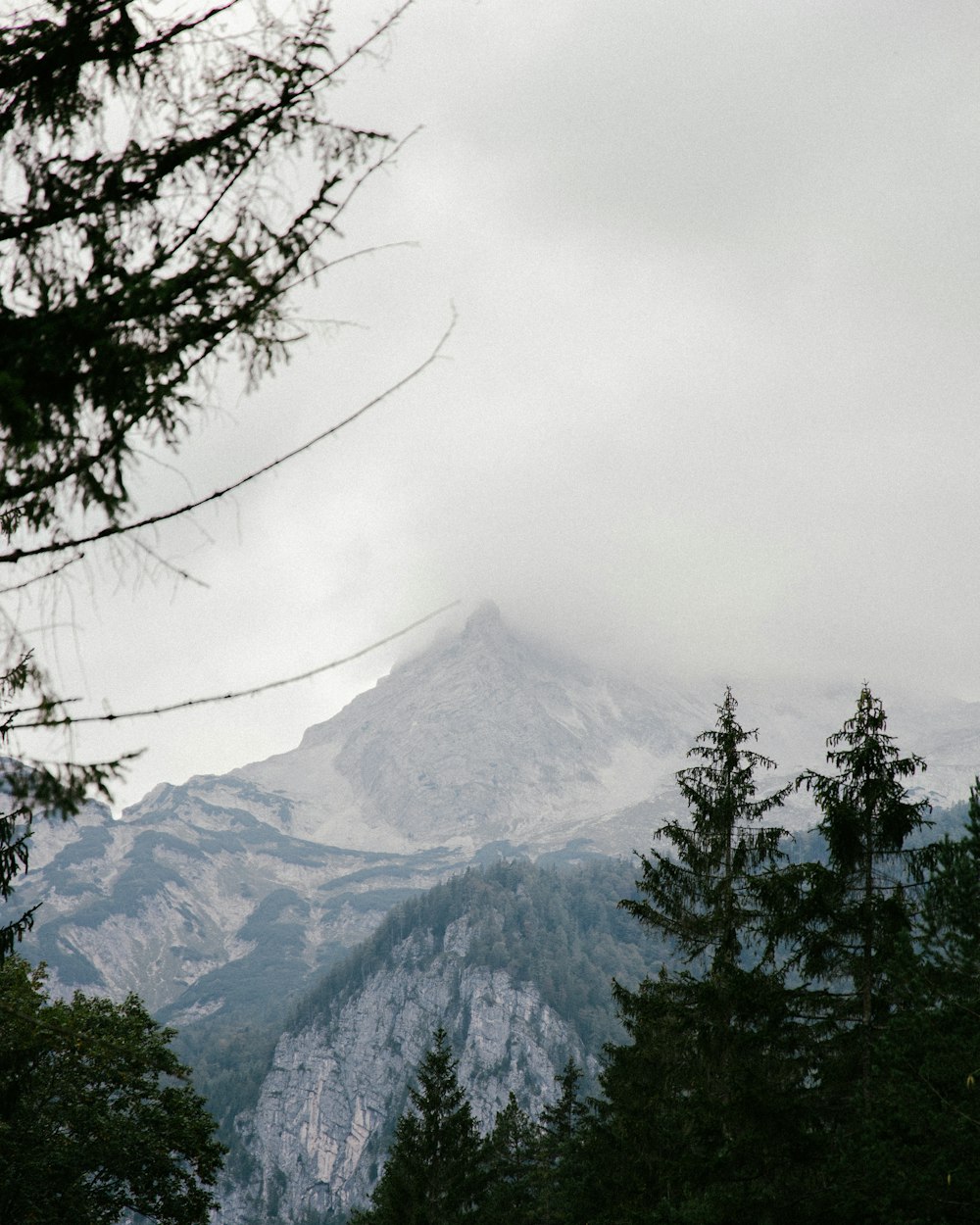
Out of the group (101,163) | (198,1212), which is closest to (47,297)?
(101,163)

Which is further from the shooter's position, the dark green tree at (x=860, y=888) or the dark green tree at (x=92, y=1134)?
the dark green tree at (x=92, y=1134)

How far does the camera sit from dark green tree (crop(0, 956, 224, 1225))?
51.8 ft

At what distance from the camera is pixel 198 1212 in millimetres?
18234

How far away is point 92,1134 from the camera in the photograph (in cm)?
1720

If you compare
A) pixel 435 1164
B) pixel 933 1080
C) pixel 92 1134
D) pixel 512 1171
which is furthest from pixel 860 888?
pixel 512 1171

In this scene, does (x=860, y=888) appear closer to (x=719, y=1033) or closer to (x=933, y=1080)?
(x=719, y=1033)

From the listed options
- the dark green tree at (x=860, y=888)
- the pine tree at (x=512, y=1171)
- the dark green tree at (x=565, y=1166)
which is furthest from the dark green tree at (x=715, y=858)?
the pine tree at (x=512, y=1171)

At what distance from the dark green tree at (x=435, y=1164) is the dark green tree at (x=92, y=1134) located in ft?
40.1

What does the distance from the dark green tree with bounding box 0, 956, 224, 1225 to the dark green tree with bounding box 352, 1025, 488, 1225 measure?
1223 centimetres

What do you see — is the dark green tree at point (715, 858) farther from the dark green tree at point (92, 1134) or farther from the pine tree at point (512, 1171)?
the pine tree at point (512, 1171)

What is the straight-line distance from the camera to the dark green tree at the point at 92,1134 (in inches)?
621

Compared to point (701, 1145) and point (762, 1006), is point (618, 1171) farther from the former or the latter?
point (762, 1006)

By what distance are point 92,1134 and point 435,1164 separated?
15954 millimetres

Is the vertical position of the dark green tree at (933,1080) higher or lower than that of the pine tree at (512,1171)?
higher
